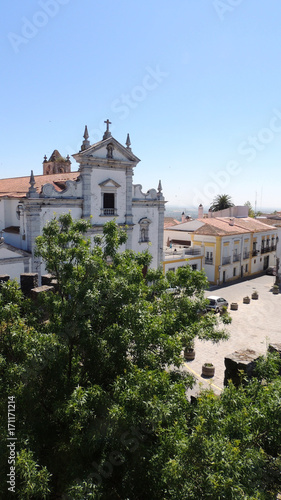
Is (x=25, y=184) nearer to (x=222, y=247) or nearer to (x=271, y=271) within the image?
(x=222, y=247)

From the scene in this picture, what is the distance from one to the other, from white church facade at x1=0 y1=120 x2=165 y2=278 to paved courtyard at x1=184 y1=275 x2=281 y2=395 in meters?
7.76

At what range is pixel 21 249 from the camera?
23.8 meters

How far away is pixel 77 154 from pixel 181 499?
74.9ft

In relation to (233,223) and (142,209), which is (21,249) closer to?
(142,209)

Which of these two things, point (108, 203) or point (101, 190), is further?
point (108, 203)

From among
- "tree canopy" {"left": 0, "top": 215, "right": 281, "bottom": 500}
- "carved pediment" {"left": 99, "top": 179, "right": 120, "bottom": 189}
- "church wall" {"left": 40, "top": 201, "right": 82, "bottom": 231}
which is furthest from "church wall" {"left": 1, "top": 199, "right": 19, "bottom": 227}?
"tree canopy" {"left": 0, "top": 215, "right": 281, "bottom": 500}

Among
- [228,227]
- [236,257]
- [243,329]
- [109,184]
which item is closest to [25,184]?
[109,184]

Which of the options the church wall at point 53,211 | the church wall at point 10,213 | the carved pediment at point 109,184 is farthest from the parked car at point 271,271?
the church wall at point 10,213

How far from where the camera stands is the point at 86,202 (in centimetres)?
2623

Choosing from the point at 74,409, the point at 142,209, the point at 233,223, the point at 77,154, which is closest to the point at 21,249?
the point at 77,154

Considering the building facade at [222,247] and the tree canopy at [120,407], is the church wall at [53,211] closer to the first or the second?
the building facade at [222,247]

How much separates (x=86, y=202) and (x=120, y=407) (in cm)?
2079

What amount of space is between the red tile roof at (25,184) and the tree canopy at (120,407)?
1646 cm

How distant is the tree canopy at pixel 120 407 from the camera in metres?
5.81
